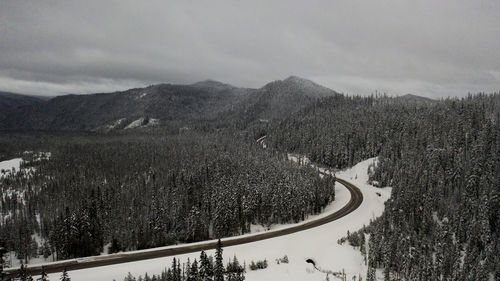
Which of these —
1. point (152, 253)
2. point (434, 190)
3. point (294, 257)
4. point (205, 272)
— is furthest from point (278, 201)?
point (434, 190)

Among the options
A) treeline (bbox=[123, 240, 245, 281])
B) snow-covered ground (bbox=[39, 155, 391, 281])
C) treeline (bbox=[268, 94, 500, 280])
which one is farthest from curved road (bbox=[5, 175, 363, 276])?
treeline (bbox=[268, 94, 500, 280])

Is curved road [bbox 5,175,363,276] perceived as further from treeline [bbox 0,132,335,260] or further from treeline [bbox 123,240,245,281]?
treeline [bbox 0,132,335,260]

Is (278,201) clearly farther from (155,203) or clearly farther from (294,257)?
(155,203)

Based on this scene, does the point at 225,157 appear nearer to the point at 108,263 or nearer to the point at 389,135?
the point at 108,263

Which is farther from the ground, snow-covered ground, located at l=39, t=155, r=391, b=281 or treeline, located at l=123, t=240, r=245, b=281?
treeline, located at l=123, t=240, r=245, b=281

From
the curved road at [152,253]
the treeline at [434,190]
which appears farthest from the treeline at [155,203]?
the treeline at [434,190]

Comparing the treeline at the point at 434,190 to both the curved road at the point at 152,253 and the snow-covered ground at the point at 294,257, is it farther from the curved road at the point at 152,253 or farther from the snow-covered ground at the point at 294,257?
the curved road at the point at 152,253
